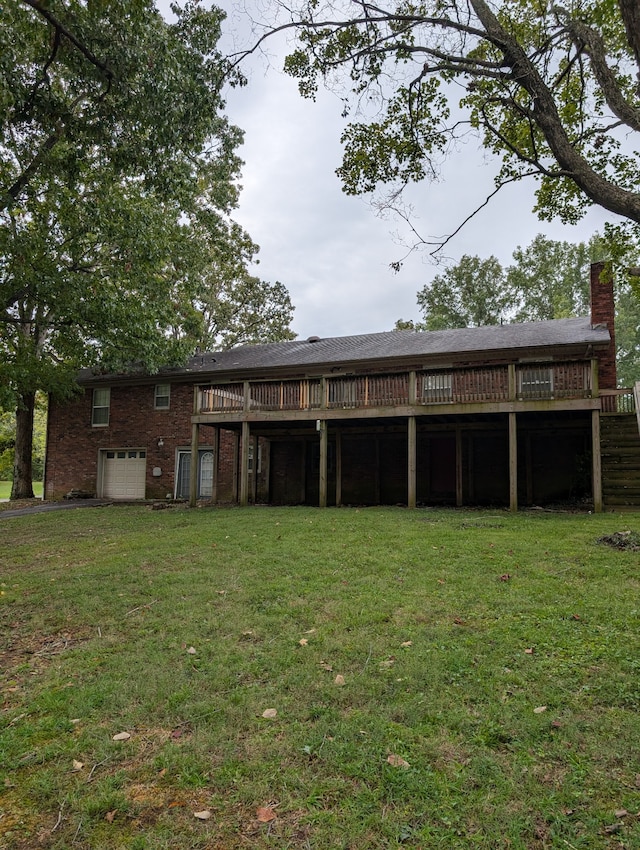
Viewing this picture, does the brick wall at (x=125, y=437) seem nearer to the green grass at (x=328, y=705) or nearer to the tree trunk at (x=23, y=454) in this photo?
the tree trunk at (x=23, y=454)

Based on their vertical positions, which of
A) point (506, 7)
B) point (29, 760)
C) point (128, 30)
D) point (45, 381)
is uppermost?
point (506, 7)

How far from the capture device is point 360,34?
7.11 meters

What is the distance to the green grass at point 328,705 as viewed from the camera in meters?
2.29

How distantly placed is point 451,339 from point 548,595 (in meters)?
13.2

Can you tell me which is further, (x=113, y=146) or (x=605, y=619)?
(x=113, y=146)

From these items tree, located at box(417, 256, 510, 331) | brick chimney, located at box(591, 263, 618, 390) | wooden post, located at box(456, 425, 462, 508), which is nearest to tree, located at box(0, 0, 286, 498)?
wooden post, located at box(456, 425, 462, 508)

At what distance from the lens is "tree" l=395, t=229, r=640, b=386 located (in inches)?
1435

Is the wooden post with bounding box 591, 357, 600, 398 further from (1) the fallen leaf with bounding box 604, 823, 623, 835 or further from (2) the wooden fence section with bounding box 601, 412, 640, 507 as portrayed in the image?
(1) the fallen leaf with bounding box 604, 823, 623, 835

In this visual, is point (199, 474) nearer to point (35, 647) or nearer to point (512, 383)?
point (512, 383)

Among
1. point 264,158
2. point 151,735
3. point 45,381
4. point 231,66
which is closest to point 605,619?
point 151,735

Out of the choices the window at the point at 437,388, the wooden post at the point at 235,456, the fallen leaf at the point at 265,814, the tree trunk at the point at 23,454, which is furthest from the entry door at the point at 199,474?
the fallen leaf at the point at 265,814

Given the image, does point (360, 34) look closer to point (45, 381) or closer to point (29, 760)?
point (29, 760)

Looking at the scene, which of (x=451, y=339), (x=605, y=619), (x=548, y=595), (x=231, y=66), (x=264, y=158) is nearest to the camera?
(x=605, y=619)

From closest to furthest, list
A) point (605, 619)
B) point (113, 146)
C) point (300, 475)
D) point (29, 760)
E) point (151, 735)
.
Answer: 1. point (29, 760)
2. point (151, 735)
3. point (605, 619)
4. point (113, 146)
5. point (300, 475)
